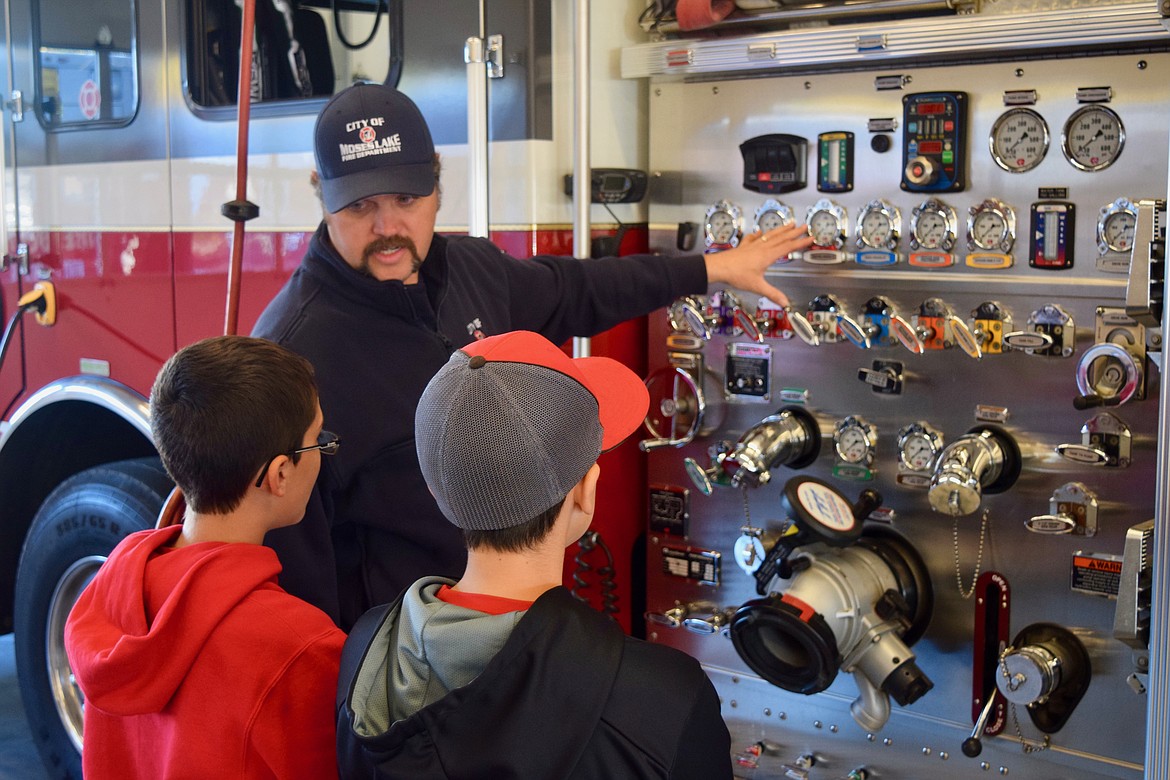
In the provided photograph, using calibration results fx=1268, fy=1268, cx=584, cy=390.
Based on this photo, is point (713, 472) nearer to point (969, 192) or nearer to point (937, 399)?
point (937, 399)

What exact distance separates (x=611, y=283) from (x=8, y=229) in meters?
2.14

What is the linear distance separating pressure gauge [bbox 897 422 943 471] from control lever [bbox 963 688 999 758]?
1.64 feet

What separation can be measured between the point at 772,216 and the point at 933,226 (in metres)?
0.39

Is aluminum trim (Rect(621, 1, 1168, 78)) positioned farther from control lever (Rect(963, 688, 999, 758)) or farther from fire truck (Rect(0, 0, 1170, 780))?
control lever (Rect(963, 688, 999, 758))

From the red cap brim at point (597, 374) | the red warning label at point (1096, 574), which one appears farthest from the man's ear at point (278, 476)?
the red warning label at point (1096, 574)

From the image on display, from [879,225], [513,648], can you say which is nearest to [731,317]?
[879,225]

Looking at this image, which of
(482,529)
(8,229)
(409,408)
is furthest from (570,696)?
(8,229)

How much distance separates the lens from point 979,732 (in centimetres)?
263

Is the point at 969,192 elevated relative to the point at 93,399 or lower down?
elevated

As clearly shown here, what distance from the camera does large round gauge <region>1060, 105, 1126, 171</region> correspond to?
2.45m

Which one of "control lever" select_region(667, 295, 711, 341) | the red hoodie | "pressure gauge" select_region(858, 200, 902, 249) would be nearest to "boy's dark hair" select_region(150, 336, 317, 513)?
the red hoodie

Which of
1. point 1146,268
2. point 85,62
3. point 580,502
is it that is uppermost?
point 85,62

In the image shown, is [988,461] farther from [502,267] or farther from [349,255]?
[349,255]

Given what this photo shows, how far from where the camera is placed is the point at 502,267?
109 inches
